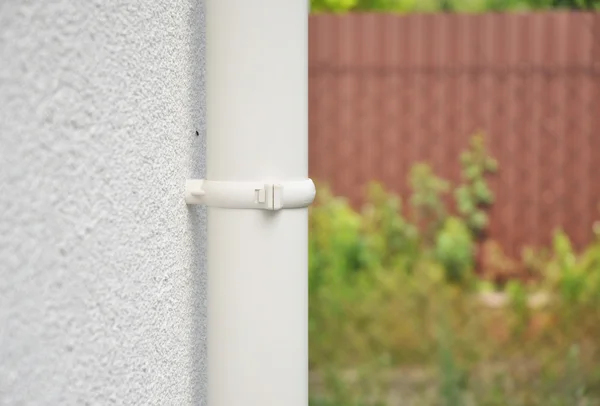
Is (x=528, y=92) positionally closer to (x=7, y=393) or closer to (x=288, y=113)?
(x=288, y=113)

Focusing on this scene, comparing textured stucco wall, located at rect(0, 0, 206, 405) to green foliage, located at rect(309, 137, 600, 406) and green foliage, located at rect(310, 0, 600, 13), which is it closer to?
green foliage, located at rect(309, 137, 600, 406)

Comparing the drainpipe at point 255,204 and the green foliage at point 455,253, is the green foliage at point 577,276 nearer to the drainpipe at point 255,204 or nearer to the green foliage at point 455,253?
the green foliage at point 455,253

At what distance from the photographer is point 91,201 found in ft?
2.52

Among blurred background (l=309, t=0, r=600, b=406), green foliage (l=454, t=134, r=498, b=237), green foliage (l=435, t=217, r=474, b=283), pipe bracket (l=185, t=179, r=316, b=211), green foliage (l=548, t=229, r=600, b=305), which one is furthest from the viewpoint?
green foliage (l=454, t=134, r=498, b=237)

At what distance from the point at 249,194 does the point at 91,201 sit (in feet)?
0.86

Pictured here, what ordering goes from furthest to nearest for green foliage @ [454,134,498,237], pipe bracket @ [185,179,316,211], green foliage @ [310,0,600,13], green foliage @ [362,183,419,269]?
green foliage @ [310,0,600,13], green foliage @ [454,134,498,237], green foliage @ [362,183,419,269], pipe bracket @ [185,179,316,211]

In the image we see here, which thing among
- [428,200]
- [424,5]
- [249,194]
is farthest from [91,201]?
[424,5]

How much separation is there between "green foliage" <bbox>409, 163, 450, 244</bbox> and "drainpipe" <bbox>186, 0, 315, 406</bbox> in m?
5.68

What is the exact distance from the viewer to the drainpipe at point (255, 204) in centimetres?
100

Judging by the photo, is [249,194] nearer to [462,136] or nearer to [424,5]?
[462,136]

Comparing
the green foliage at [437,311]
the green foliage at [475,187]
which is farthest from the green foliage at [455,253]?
the green foliage at [475,187]

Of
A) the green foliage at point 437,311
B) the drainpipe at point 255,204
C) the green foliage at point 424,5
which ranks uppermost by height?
the green foliage at point 424,5

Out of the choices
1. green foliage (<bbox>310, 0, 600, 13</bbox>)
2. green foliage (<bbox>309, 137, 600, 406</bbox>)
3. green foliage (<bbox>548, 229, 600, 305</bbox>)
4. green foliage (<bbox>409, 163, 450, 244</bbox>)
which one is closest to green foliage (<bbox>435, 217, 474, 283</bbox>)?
green foliage (<bbox>309, 137, 600, 406</bbox>)

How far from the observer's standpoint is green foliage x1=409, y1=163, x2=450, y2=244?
6.66 metres
